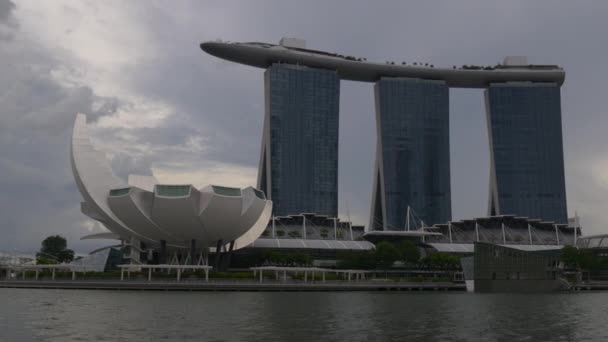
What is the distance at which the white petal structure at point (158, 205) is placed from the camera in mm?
92000

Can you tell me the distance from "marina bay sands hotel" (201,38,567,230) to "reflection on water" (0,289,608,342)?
10657cm

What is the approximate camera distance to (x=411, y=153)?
169m

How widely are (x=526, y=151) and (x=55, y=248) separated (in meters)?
118

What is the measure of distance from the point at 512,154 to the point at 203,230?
330 feet

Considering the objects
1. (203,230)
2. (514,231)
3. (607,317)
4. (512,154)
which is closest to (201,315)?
(607,317)

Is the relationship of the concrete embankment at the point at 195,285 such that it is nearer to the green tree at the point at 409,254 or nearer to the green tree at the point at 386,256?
the green tree at the point at 386,256

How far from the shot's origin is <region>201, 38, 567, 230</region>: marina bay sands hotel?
525 feet

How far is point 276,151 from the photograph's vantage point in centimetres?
15825

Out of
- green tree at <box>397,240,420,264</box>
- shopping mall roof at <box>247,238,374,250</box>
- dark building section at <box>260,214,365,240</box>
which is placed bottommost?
green tree at <box>397,240,420,264</box>

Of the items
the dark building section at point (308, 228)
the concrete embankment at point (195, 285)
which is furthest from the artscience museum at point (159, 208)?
the dark building section at point (308, 228)

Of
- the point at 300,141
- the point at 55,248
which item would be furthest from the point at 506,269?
the point at 55,248

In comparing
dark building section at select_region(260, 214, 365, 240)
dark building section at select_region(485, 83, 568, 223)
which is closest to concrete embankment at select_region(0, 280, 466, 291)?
dark building section at select_region(260, 214, 365, 240)

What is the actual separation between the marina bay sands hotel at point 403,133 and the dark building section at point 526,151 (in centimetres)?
25

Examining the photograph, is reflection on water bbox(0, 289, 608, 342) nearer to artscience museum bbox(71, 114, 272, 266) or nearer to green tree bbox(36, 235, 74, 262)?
artscience museum bbox(71, 114, 272, 266)
